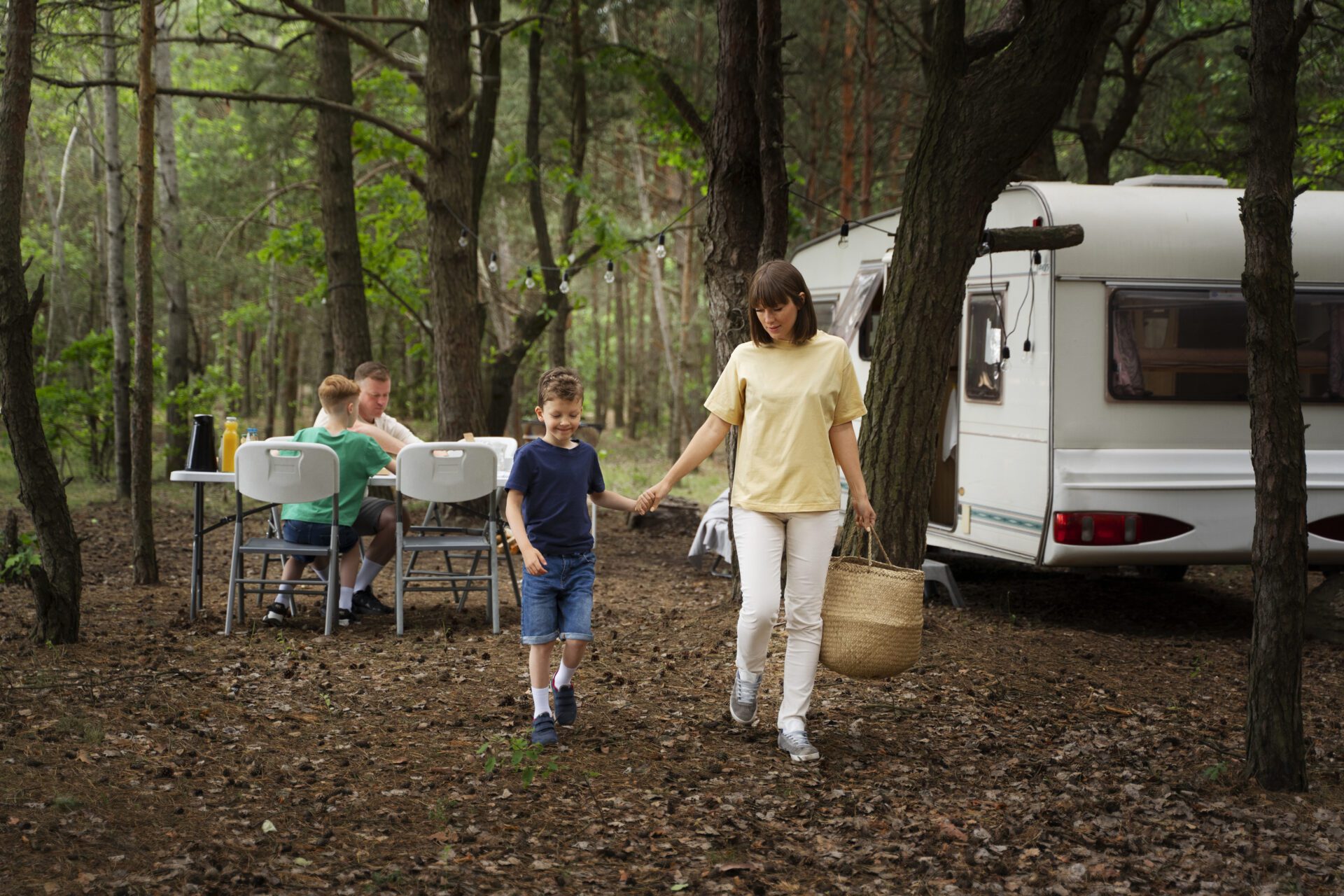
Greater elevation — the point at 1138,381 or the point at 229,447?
the point at 1138,381

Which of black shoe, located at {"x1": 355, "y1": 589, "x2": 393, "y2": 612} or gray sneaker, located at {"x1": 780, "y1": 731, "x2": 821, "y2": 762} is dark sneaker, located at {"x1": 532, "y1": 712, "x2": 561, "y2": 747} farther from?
black shoe, located at {"x1": 355, "y1": 589, "x2": 393, "y2": 612}

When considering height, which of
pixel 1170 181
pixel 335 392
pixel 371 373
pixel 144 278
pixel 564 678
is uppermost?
pixel 1170 181

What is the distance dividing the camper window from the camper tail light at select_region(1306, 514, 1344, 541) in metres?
1.90

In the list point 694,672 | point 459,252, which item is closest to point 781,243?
point 694,672

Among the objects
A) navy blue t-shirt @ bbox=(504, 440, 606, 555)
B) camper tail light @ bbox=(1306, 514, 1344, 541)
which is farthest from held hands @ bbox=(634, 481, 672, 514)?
camper tail light @ bbox=(1306, 514, 1344, 541)

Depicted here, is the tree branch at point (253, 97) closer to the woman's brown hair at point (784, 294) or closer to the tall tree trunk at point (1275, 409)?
the woman's brown hair at point (784, 294)

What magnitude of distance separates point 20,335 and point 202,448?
53.4 inches

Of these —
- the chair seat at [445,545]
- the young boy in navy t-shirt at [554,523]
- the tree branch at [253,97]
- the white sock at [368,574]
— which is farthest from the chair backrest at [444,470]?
the tree branch at [253,97]

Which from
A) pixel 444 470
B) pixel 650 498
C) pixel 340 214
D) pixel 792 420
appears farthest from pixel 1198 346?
pixel 340 214

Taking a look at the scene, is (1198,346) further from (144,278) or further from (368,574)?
(144,278)

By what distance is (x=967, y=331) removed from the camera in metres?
7.82

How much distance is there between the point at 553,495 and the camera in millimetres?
4578

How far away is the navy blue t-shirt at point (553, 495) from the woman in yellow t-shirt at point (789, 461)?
29 cm

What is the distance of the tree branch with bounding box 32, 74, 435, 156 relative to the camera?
312 inches
